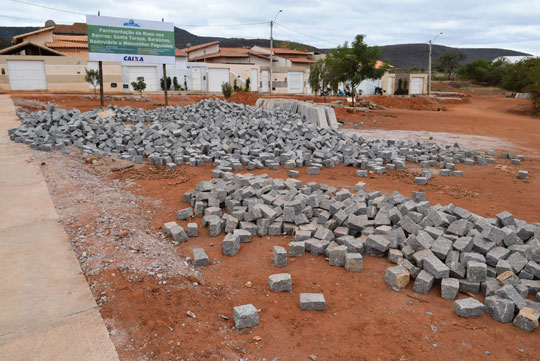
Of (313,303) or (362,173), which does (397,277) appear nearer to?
(313,303)

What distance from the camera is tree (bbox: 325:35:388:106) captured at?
24.7 metres

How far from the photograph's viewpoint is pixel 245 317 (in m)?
3.30

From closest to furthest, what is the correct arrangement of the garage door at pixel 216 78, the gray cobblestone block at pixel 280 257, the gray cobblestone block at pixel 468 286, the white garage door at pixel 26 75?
1. the gray cobblestone block at pixel 468 286
2. the gray cobblestone block at pixel 280 257
3. the white garage door at pixel 26 75
4. the garage door at pixel 216 78

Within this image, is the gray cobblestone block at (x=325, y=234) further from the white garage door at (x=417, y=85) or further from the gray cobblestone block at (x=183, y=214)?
the white garage door at (x=417, y=85)

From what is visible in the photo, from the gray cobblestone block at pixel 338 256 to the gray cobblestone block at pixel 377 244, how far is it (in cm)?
36

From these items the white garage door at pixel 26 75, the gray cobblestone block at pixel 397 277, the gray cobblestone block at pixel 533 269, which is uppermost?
the white garage door at pixel 26 75

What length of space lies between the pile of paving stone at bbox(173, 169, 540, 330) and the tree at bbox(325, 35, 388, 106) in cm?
2043

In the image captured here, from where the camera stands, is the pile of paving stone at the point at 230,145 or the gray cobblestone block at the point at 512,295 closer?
the gray cobblestone block at the point at 512,295

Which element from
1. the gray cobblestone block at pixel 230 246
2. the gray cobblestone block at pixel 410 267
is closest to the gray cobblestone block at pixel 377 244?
the gray cobblestone block at pixel 410 267

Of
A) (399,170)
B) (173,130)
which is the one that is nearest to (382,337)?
(399,170)

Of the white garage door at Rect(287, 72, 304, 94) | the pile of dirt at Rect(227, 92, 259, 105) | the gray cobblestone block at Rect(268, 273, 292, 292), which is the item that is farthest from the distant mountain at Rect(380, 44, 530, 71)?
the gray cobblestone block at Rect(268, 273, 292, 292)

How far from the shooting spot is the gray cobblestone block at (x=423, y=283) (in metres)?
3.90

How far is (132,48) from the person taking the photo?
59.8 ft

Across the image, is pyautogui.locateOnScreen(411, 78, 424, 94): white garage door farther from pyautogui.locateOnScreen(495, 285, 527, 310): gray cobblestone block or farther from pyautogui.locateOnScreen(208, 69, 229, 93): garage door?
pyautogui.locateOnScreen(495, 285, 527, 310): gray cobblestone block
